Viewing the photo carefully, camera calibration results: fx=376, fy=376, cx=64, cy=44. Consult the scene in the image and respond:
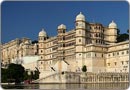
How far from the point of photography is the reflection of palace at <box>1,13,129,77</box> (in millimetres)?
31266

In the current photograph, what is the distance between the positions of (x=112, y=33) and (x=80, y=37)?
14.2 feet

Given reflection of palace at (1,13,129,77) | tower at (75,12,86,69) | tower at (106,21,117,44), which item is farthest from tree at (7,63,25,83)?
tower at (106,21,117,44)

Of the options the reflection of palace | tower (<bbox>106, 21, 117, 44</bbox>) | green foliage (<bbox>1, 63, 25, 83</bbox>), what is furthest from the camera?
tower (<bbox>106, 21, 117, 44</bbox>)

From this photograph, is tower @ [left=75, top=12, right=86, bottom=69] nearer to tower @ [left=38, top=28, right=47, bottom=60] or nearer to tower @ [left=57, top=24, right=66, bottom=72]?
tower @ [left=57, top=24, right=66, bottom=72]

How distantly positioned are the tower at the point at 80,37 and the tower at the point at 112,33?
3.71 metres

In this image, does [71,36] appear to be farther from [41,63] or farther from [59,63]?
[41,63]

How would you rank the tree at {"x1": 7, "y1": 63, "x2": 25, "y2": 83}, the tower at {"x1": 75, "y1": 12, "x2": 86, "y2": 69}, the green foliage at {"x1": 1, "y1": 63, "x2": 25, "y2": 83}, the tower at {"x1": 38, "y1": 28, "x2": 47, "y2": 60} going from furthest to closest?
the tower at {"x1": 38, "y1": 28, "x2": 47, "y2": 60} → the tower at {"x1": 75, "y1": 12, "x2": 86, "y2": 69} → the tree at {"x1": 7, "y1": 63, "x2": 25, "y2": 83} → the green foliage at {"x1": 1, "y1": 63, "x2": 25, "y2": 83}

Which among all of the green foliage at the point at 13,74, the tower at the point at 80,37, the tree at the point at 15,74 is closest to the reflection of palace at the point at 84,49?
the tower at the point at 80,37

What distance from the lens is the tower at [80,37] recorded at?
32469 millimetres

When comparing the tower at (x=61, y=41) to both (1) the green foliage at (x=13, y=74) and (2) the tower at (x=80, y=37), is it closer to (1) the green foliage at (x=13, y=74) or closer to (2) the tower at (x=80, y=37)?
(2) the tower at (x=80, y=37)

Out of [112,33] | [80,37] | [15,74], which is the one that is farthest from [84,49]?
[15,74]

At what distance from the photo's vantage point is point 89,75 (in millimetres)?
27594

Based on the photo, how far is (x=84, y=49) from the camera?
32.5 m

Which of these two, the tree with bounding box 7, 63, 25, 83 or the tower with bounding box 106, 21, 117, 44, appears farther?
the tower with bounding box 106, 21, 117, 44
